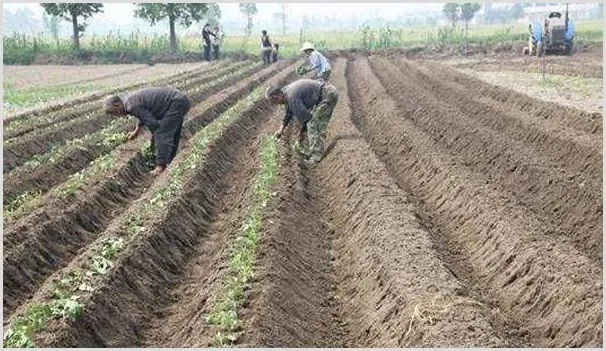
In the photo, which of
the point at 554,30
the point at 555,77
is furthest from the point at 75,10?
the point at 555,77

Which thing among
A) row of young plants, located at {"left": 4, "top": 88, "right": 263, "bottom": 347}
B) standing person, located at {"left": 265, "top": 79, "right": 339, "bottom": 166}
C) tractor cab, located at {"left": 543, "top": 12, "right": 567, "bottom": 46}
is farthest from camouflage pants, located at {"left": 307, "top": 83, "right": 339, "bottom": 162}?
tractor cab, located at {"left": 543, "top": 12, "right": 567, "bottom": 46}

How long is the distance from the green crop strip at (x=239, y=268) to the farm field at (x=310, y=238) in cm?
2

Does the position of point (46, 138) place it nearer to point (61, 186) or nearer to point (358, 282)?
point (61, 186)

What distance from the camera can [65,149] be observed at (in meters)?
13.4

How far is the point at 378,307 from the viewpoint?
7047 mm

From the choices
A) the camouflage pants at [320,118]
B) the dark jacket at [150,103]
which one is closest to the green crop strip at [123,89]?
the dark jacket at [150,103]

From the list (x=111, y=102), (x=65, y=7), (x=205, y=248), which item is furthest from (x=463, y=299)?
(x=65, y=7)

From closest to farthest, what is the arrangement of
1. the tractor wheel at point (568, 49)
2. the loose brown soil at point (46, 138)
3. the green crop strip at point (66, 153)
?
1. the green crop strip at point (66, 153)
2. the loose brown soil at point (46, 138)
3. the tractor wheel at point (568, 49)

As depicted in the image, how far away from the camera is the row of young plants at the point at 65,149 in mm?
10481

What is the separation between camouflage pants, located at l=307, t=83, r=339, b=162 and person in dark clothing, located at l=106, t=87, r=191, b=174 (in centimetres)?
236

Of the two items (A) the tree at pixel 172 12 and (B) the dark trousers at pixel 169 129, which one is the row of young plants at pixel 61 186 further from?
(A) the tree at pixel 172 12

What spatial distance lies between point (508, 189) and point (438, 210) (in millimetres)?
1021

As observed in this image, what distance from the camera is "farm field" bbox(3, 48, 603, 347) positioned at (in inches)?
256

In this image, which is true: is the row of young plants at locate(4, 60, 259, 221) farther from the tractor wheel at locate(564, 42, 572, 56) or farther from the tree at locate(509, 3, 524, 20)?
the tree at locate(509, 3, 524, 20)
